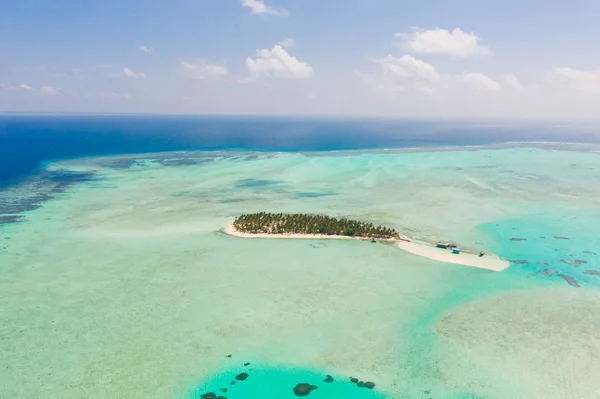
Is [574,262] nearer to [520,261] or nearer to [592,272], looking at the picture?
[592,272]

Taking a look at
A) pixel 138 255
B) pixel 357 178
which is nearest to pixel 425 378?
pixel 138 255

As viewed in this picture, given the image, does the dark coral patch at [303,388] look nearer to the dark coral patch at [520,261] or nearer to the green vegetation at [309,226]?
the green vegetation at [309,226]

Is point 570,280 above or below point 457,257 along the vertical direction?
below

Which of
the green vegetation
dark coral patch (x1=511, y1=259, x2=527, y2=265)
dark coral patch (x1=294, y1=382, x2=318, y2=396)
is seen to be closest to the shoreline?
the green vegetation

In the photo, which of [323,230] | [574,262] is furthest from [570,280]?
[323,230]

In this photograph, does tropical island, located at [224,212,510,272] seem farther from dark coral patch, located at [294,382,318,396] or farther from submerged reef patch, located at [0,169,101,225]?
submerged reef patch, located at [0,169,101,225]

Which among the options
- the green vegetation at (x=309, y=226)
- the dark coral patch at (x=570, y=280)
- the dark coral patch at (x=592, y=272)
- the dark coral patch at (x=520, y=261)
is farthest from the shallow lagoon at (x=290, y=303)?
the green vegetation at (x=309, y=226)
